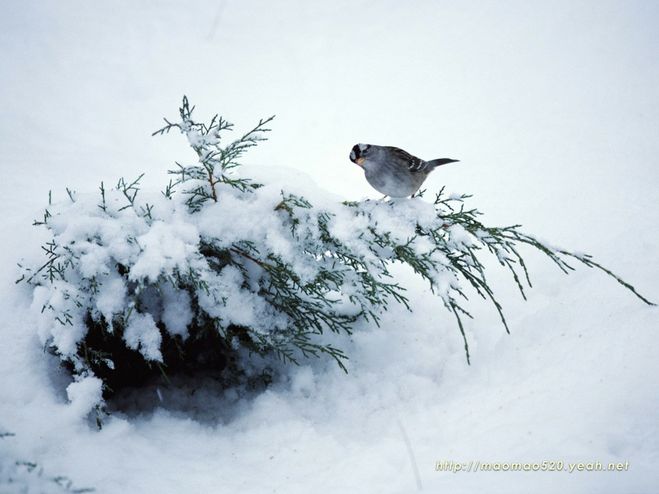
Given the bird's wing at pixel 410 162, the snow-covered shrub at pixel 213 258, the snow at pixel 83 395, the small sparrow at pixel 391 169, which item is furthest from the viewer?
the bird's wing at pixel 410 162

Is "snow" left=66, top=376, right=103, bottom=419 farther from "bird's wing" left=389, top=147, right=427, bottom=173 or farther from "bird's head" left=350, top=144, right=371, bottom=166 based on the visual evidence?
"bird's wing" left=389, top=147, right=427, bottom=173

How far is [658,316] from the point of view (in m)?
2.76

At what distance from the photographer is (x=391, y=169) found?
11.9 ft

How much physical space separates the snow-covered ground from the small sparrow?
117 cm

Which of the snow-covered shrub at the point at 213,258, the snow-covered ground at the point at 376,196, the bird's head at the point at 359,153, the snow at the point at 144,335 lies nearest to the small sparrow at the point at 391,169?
the bird's head at the point at 359,153

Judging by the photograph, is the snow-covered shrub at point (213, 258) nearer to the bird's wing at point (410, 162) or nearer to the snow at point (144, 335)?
the snow at point (144, 335)

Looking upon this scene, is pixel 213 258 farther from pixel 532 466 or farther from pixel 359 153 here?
pixel 532 466

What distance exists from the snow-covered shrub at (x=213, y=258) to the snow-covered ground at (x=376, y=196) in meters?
0.40

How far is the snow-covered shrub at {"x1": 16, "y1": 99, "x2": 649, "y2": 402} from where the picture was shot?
2697 millimetres

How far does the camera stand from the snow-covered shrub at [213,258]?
2697mm

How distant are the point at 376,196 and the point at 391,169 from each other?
4.86 meters

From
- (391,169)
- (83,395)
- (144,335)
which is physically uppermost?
(391,169)

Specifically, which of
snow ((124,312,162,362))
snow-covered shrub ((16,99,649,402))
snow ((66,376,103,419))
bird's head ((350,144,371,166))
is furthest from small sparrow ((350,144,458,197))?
snow ((66,376,103,419))

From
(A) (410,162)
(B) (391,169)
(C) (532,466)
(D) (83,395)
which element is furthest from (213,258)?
(C) (532,466)
